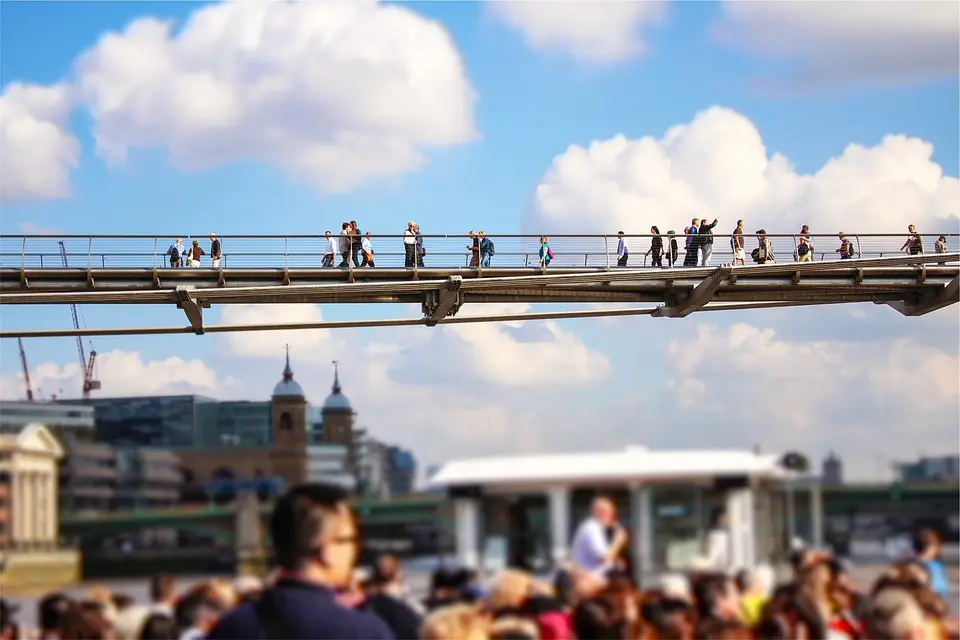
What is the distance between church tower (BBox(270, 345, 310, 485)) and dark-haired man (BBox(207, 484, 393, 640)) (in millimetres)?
1200

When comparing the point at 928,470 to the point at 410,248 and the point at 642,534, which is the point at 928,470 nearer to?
the point at 642,534

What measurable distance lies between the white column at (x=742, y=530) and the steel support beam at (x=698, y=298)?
27.9 metres

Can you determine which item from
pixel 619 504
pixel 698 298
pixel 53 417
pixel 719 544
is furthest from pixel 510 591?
pixel 698 298

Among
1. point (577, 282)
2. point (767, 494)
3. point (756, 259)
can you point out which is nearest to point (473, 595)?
point (767, 494)

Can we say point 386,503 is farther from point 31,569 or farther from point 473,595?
point 31,569

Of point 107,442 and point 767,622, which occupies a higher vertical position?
point 107,442

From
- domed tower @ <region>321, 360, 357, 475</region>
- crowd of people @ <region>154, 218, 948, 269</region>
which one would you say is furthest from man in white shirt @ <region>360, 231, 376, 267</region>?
domed tower @ <region>321, 360, 357, 475</region>

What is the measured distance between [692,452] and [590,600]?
1.42 meters

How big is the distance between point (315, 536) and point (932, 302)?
3498 cm

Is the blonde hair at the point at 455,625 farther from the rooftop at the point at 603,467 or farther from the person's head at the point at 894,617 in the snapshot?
the person's head at the point at 894,617

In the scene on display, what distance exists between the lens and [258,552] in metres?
9.43

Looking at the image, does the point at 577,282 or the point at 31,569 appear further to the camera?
the point at 577,282

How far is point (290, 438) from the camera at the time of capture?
378 inches

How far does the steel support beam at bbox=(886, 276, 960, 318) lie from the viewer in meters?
39.5
